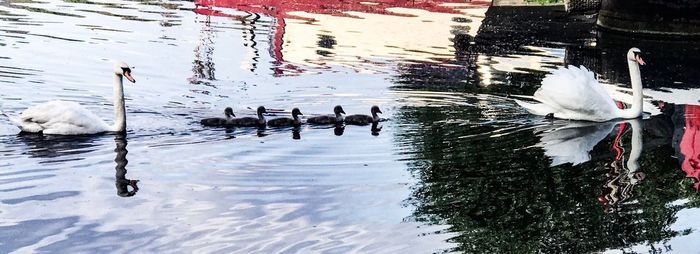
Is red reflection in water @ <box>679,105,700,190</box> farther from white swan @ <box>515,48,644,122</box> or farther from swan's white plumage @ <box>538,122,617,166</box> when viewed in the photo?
swan's white plumage @ <box>538,122,617,166</box>

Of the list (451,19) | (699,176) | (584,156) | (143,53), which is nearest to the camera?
(699,176)

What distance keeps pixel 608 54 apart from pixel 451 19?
25.2 ft

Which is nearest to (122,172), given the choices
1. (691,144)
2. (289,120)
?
(289,120)

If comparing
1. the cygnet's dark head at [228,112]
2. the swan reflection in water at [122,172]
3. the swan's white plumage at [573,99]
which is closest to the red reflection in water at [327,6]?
the swan's white plumage at [573,99]

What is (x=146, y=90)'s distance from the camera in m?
16.3

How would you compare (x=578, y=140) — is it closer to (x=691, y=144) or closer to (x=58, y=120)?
(x=691, y=144)

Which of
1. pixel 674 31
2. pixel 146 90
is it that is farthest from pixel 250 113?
pixel 674 31

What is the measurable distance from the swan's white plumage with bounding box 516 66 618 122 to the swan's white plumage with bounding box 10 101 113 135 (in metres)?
5.21

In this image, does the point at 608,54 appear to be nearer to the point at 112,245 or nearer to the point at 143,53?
the point at 143,53

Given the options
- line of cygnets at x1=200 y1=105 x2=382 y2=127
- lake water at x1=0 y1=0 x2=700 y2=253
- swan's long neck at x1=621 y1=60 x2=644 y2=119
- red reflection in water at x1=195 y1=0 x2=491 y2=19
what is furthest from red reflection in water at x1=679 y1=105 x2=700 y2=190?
red reflection in water at x1=195 y1=0 x2=491 y2=19

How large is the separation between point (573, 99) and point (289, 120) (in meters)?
3.27

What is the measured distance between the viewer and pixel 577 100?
47.9 ft

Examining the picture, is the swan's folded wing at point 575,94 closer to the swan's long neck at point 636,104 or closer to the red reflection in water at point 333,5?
the swan's long neck at point 636,104

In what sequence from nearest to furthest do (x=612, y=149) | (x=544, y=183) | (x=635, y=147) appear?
(x=544, y=183) < (x=612, y=149) < (x=635, y=147)
